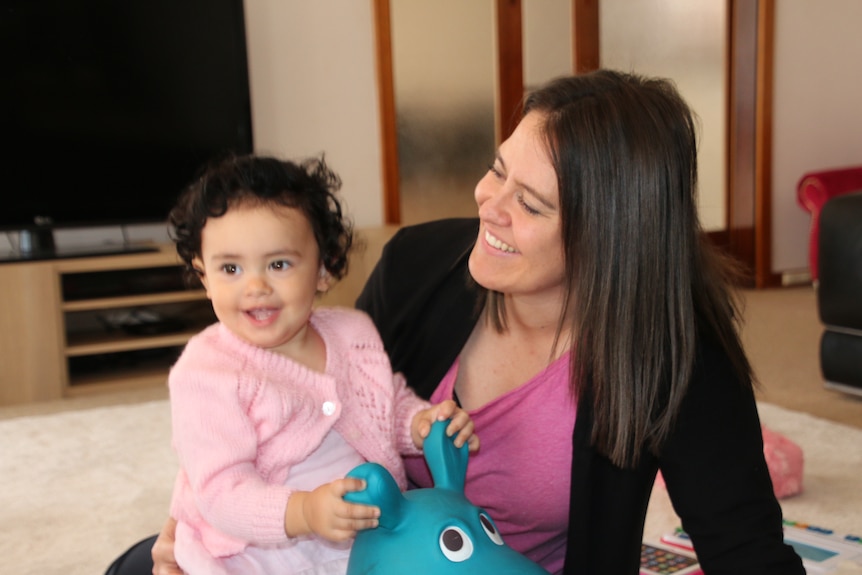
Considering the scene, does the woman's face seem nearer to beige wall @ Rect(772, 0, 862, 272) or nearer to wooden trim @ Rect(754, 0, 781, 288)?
wooden trim @ Rect(754, 0, 781, 288)

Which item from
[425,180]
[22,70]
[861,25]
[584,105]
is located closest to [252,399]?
[584,105]

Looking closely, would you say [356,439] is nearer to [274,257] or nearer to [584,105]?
[274,257]

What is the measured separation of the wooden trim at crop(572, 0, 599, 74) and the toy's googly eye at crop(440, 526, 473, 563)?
416cm

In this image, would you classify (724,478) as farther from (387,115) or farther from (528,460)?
(387,115)

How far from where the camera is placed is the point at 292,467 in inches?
44.7

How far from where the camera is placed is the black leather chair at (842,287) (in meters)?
2.73

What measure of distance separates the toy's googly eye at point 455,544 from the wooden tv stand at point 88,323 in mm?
2475

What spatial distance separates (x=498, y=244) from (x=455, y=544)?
0.40 m

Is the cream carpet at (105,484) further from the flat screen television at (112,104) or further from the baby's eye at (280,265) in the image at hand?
the baby's eye at (280,265)

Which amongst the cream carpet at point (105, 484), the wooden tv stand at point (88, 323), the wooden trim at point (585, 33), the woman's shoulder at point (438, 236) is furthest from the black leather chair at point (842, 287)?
the wooden trim at point (585, 33)

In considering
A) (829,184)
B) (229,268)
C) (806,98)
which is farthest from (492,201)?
(806,98)

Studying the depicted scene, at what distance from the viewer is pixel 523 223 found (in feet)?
3.80

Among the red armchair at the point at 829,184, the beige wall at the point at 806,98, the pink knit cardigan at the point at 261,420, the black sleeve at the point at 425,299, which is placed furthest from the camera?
the beige wall at the point at 806,98

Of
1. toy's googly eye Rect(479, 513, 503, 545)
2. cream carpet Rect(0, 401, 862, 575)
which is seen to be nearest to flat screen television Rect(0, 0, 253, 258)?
cream carpet Rect(0, 401, 862, 575)
